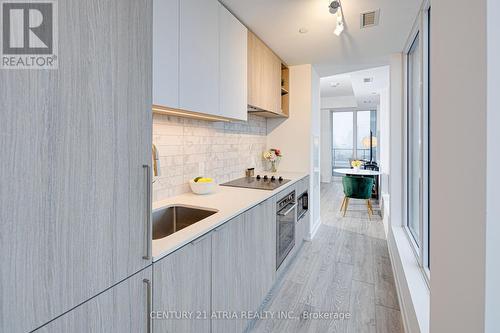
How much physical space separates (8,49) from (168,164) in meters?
1.37

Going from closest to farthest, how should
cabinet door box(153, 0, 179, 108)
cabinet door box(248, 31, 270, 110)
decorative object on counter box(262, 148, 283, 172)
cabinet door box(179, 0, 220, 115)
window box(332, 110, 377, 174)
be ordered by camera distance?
cabinet door box(153, 0, 179, 108), cabinet door box(179, 0, 220, 115), cabinet door box(248, 31, 270, 110), decorative object on counter box(262, 148, 283, 172), window box(332, 110, 377, 174)

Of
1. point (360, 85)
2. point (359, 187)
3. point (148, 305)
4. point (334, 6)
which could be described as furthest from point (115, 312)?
point (360, 85)

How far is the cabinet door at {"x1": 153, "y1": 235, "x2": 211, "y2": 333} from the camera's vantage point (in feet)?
3.24

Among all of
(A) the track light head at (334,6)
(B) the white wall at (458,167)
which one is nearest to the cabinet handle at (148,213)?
(B) the white wall at (458,167)

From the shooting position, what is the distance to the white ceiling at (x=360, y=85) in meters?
4.49

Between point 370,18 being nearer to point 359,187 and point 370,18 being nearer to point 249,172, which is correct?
point 249,172

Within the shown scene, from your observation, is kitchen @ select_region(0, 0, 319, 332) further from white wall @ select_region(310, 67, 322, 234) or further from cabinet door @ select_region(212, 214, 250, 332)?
white wall @ select_region(310, 67, 322, 234)

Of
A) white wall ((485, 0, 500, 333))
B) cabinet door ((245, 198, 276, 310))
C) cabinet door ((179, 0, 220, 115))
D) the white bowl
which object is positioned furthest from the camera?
the white bowl

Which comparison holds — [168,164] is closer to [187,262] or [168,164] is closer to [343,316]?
[187,262]

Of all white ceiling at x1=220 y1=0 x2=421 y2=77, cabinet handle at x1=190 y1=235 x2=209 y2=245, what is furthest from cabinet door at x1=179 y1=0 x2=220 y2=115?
cabinet handle at x1=190 y1=235 x2=209 y2=245

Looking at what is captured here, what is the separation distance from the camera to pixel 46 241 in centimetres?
61

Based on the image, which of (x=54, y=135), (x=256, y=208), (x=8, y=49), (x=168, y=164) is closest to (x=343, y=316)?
(x=256, y=208)

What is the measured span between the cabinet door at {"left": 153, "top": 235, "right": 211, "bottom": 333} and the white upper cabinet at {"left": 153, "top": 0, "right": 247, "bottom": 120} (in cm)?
83

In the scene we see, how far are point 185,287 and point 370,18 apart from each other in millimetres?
2551
